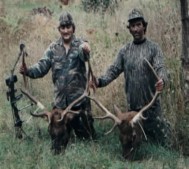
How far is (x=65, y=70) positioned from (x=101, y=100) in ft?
5.97

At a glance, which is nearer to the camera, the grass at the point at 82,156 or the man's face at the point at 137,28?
the grass at the point at 82,156

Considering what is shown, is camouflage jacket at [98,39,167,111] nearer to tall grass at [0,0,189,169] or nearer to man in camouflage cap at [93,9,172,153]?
man in camouflage cap at [93,9,172,153]

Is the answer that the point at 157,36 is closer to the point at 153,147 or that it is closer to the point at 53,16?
the point at 153,147

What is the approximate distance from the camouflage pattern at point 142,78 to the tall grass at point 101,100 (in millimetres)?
235

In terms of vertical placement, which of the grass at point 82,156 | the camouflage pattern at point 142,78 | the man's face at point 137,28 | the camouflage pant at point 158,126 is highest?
the man's face at point 137,28

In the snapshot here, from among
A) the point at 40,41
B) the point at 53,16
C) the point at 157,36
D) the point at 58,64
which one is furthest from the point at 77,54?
the point at 53,16

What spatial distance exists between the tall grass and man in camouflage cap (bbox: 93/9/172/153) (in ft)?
0.74

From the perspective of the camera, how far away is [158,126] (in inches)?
353

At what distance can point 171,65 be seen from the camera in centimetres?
988

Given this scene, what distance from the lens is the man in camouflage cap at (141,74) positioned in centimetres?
873

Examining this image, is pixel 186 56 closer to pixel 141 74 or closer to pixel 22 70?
pixel 141 74

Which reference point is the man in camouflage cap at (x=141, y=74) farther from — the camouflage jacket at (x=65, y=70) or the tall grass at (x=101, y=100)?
the camouflage jacket at (x=65, y=70)

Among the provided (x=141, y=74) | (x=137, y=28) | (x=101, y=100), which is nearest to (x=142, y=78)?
(x=141, y=74)

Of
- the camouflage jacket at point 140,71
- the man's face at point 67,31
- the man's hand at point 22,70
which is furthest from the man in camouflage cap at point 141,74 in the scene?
the man's hand at point 22,70
